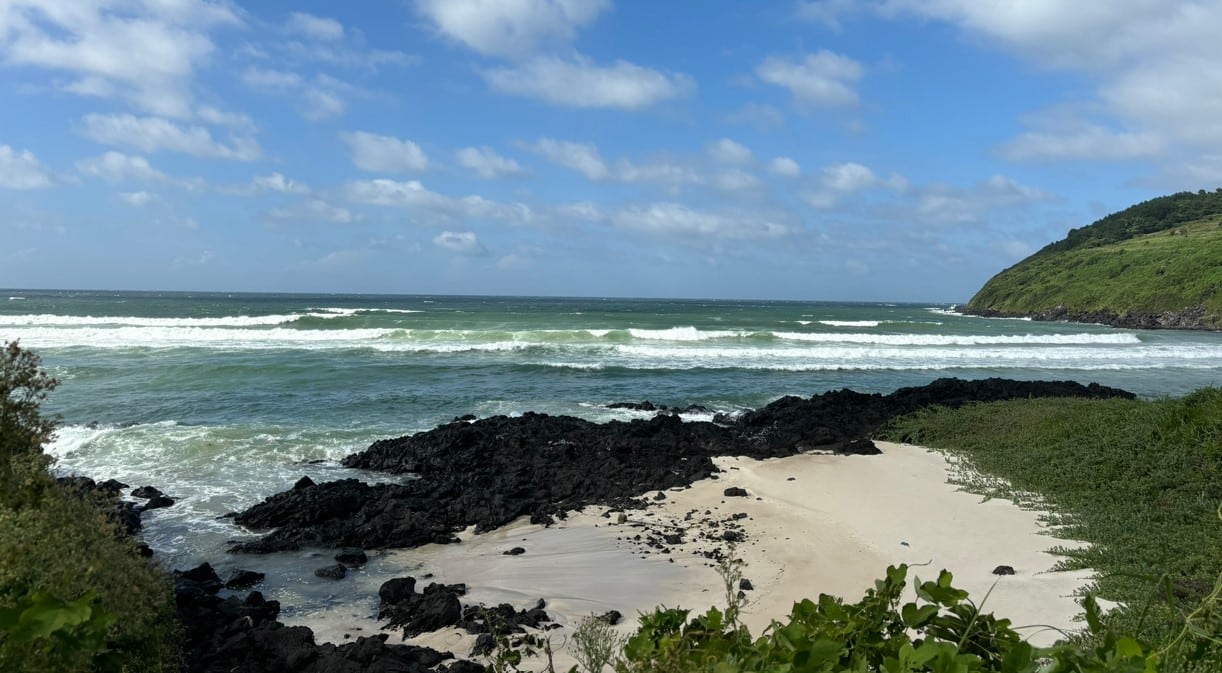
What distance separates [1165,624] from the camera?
14.6ft

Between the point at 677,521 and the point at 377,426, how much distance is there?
9.22 m

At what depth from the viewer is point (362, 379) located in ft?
72.8

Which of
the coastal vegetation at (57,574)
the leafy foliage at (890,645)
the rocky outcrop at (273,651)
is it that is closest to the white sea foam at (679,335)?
the rocky outcrop at (273,651)

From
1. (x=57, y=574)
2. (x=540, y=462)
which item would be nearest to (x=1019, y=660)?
(x=57, y=574)

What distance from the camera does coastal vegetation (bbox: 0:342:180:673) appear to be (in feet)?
5.05

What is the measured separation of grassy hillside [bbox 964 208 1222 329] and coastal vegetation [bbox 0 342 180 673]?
214 feet

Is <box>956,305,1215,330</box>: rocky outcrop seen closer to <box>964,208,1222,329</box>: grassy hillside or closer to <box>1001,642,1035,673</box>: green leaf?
<box>964,208,1222,329</box>: grassy hillside

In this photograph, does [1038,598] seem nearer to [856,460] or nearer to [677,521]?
[677,521]

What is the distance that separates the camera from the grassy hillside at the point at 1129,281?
5253 cm

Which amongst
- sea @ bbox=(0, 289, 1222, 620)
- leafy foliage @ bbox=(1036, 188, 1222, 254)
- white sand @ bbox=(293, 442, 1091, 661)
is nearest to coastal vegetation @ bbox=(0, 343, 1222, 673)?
white sand @ bbox=(293, 442, 1091, 661)

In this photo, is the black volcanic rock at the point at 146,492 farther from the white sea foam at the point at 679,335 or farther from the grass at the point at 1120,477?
the white sea foam at the point at 679,335

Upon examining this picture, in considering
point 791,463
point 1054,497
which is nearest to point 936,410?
point 791,463

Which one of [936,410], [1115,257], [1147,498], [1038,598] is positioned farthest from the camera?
[1115,257]

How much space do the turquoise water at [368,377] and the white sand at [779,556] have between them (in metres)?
4.05
